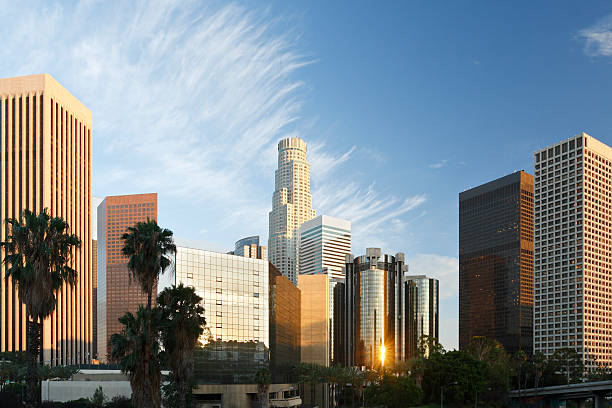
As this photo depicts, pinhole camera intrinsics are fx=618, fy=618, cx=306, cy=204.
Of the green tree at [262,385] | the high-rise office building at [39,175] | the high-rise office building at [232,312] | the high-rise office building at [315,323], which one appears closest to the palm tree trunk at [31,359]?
the high-rise office building at [232,312]

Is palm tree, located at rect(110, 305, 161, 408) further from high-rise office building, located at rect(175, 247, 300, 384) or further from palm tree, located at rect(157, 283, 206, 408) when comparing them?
high-rise office building, located at rect(175, 247, 300, 384)

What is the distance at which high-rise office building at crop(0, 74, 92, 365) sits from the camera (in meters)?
166

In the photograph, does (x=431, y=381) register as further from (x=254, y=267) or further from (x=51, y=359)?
(x=51, y=359)

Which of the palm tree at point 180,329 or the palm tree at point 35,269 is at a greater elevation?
the palm tree at point 35,269

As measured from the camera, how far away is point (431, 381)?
350 ft

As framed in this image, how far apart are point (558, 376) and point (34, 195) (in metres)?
152

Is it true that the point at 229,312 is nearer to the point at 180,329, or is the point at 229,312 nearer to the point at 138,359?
the point at 180,329

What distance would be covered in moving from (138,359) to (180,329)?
705cm

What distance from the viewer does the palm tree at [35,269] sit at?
49406mm

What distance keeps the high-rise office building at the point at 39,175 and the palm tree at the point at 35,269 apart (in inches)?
4881

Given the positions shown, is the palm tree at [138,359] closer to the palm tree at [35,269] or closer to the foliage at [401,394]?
the palm tree at [35,269]

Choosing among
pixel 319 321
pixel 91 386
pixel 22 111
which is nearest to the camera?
pixel 91 386

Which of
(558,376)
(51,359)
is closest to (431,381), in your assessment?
(558,376)

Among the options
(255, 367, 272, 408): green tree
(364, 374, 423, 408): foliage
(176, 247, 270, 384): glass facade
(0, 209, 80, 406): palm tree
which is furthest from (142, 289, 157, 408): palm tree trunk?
(364, 374, 423, 408): foliage
